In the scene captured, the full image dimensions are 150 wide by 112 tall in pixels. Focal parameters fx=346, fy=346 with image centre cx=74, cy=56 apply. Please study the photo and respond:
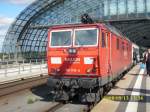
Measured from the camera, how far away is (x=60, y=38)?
14.0 meters

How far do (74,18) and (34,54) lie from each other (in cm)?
882

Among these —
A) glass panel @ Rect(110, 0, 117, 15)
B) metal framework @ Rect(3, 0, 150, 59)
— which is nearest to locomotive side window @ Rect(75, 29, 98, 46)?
metal framework @ Rect(3, 0, 150, 59)

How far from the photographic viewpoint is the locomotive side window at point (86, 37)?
1328 centimetres

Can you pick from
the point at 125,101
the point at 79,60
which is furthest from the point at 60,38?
the point at 125,101

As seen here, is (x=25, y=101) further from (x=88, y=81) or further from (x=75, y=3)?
(x=75, y=3)

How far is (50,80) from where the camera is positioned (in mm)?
13555

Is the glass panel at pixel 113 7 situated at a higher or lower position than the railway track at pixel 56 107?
higher

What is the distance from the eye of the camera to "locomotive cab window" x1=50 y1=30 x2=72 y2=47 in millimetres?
13789

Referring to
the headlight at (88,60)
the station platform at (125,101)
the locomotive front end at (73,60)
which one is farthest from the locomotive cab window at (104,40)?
the station platform at (125,101)

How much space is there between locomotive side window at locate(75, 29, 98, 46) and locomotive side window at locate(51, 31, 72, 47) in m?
0.34

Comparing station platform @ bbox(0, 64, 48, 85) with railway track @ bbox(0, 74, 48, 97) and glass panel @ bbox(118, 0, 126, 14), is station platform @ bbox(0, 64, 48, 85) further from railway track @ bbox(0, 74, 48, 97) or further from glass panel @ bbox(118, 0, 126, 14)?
glass panel @ bbox(118, 0, 126, 14)

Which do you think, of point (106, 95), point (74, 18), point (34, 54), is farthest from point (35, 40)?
point (106, 95)

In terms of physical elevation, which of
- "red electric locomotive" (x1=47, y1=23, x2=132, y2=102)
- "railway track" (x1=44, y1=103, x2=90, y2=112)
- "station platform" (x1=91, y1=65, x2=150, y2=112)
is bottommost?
"railway track" (x1=44, y1=103, x2=90, y2=112)

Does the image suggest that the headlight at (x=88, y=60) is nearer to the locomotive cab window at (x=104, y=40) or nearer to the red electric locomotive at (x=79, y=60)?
the red electric locomotive at (x=79, y=60)
